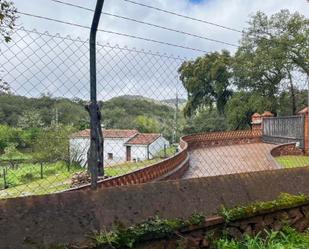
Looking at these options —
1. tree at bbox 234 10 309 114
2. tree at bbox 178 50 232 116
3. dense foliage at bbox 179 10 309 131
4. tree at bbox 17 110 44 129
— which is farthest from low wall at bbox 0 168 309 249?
tree at bbox 178 50 232 116

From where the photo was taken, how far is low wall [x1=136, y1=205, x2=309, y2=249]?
274 centimetres

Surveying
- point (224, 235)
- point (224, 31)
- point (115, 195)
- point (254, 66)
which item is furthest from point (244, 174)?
point (254, 66)

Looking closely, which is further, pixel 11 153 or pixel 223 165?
pixel 223 165

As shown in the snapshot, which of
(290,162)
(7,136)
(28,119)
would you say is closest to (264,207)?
(28,119)

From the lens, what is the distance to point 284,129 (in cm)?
2142

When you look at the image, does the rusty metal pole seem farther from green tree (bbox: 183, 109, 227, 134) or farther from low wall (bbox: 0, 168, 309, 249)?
green tree (bbox: 183, 109, 227, 134)

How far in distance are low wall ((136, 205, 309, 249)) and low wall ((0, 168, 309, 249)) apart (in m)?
0.12

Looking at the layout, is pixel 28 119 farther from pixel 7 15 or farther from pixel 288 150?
pixel 288 150

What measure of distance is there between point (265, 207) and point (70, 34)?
2170mm

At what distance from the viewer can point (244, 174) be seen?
350 centimetres

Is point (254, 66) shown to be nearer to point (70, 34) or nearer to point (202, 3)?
point (202, 3)

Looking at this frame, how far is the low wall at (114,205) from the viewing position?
2.29 metres

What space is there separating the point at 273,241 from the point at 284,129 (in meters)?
19.3

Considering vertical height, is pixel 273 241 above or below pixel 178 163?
above
